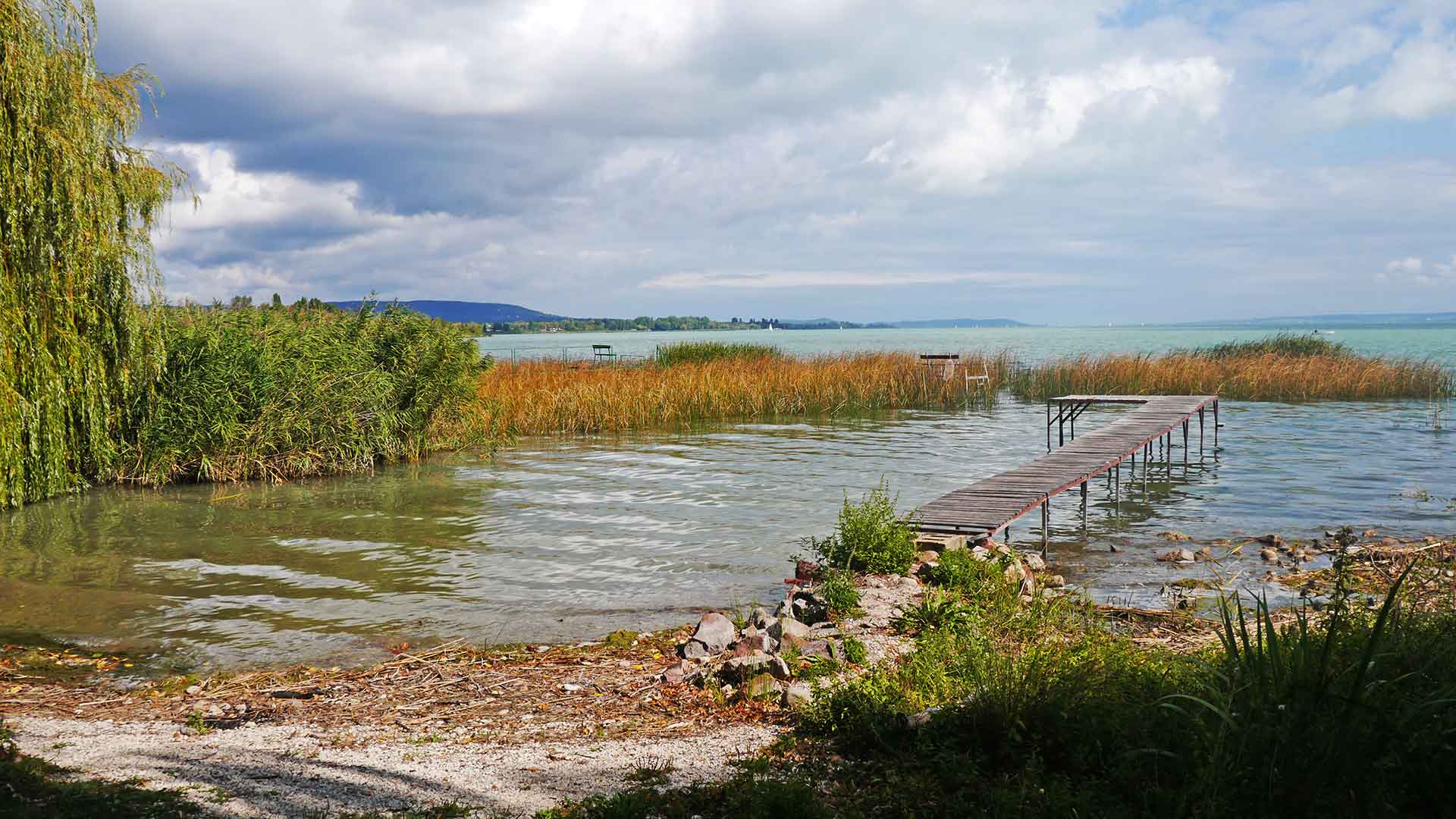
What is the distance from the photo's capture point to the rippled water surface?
841 centimetres

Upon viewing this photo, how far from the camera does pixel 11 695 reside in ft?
20.4

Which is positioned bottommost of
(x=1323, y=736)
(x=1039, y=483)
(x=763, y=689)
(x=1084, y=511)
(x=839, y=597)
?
(x=1084, y=511)

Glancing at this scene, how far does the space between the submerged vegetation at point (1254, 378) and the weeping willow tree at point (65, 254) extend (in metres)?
26.3

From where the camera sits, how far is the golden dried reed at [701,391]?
927 inches

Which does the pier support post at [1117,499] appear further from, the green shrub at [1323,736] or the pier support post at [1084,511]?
the green shrub at [1323,736]

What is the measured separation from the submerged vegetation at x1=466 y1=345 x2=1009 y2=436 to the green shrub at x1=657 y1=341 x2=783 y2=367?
0.50 ft

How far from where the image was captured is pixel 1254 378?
Answer: 103ft

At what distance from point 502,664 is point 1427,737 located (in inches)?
209

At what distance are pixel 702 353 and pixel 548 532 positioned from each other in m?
21.4

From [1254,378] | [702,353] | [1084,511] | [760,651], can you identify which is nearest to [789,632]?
[760,651]

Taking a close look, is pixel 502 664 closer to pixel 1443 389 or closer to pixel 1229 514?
pixel 1229 514

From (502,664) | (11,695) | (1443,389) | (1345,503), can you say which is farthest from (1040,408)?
(11,695)

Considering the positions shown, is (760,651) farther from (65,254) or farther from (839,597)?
(65,254)

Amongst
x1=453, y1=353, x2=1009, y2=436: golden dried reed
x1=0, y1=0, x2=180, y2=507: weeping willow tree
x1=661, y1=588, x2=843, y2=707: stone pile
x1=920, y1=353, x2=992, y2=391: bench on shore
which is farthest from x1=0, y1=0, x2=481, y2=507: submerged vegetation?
x1=920, y1=353, x2=992, y2=391: bench on shore
